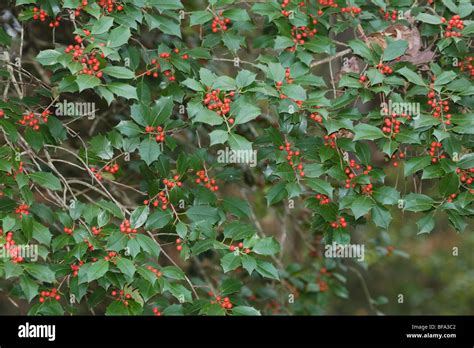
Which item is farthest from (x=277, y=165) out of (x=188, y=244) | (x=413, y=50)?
(x=413, y=50)

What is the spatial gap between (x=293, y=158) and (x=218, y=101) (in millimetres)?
420

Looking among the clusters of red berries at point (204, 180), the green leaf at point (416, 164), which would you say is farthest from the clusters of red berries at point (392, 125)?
the clusters of red berries at point (204, 180)

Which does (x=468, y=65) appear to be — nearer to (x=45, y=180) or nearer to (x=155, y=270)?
(x=155, y=270)

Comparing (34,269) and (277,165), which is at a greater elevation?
(277,165)

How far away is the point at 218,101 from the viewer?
261 centimetres

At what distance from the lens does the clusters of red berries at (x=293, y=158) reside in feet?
9.21

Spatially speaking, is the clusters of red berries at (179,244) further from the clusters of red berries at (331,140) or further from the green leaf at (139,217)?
the clusters of red berries at (331,140)

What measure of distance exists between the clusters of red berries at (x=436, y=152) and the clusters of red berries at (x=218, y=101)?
821 mm

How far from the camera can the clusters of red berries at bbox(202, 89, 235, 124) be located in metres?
2.59

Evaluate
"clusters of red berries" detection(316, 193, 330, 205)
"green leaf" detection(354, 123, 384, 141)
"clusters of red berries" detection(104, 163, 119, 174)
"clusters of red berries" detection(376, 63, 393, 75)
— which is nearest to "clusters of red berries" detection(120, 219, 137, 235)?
"clusters of red berries" detection(104, 163, 119, 174)

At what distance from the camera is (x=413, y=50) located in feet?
10.3

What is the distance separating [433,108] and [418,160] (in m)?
0.22
